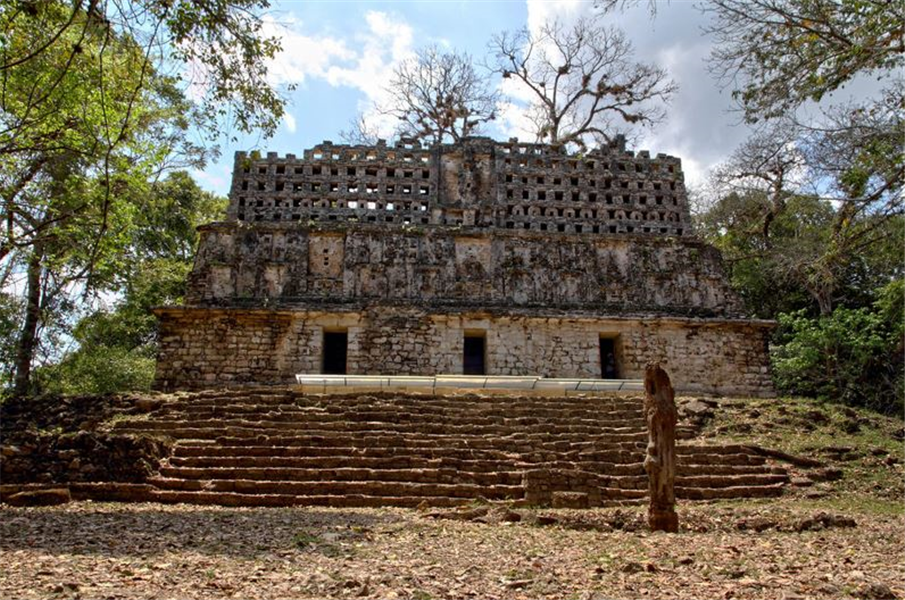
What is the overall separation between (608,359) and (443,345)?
446cm

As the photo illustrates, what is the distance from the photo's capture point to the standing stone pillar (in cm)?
768

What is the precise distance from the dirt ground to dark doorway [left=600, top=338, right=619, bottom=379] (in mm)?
9499

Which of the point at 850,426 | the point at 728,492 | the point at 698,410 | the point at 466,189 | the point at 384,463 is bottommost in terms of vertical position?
the point at 728,492

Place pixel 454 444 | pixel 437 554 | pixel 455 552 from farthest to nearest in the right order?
1. pixel 454 444
2. pixel 455 552
3. pixel 437 554

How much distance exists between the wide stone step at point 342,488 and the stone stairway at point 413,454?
0.01m

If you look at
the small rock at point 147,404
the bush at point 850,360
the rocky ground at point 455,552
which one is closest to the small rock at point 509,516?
the rocky ground at point 455,552

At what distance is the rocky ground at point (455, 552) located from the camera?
4.96 meters

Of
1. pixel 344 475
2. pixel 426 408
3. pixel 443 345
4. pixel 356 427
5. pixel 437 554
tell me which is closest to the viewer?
pixel 437 554

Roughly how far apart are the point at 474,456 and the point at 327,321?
25.2 feet

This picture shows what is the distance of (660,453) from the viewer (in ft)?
25.6

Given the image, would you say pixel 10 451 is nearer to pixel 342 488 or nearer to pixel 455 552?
pixel 342 488

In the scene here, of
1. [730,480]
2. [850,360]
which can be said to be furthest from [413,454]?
[850,360]

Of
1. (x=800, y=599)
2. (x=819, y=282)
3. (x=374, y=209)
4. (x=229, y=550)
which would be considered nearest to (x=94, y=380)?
(x=374, y=209)

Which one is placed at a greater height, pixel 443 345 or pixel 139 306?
pixel 139 306
